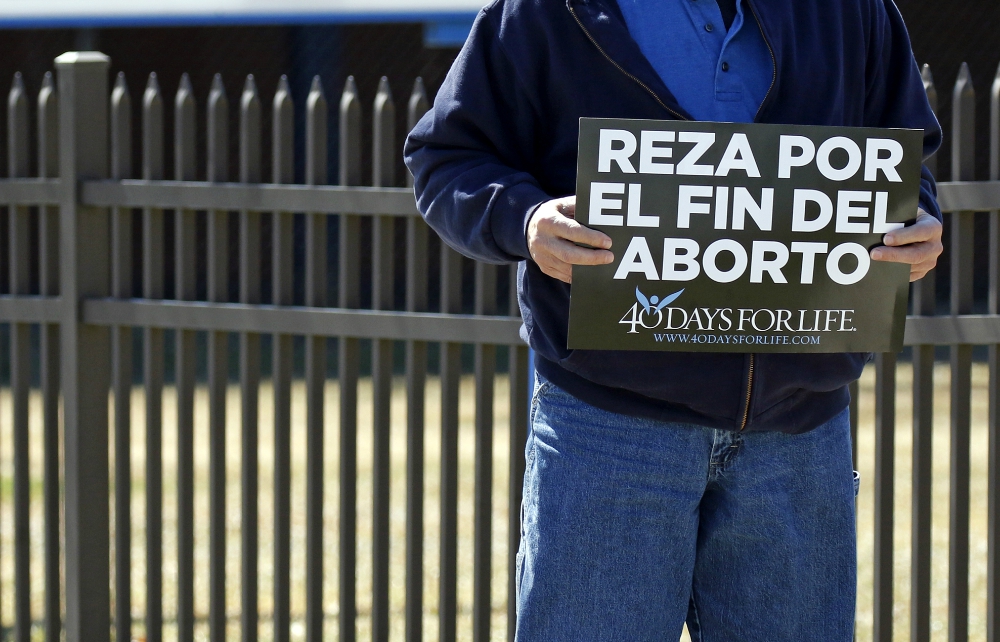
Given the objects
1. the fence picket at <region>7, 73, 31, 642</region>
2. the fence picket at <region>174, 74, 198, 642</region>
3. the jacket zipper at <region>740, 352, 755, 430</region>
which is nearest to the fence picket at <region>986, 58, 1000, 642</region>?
the jacket zipper at <region>740, 352, 755, 430</region>

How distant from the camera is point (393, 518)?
4.84 meters

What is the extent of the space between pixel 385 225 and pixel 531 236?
125 cm

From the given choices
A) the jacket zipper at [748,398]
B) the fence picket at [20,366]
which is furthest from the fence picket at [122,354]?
the jacket zipper at [748,398]

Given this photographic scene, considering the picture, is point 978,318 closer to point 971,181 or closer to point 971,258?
point 971,258

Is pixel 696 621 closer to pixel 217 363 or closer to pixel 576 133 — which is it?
pixel 576 133

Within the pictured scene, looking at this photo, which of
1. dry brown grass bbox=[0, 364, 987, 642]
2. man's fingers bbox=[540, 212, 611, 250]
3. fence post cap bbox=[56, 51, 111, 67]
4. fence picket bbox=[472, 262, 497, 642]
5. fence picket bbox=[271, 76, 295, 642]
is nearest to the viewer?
man's fingers bbox=[540, 212, 611, 250]

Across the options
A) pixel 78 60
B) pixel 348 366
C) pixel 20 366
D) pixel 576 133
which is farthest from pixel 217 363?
pixel 576 133

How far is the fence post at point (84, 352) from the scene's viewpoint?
9.61 feet

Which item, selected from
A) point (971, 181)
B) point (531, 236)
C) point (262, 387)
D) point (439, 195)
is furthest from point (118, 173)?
point (262, 387)

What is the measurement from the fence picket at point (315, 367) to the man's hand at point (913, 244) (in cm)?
153

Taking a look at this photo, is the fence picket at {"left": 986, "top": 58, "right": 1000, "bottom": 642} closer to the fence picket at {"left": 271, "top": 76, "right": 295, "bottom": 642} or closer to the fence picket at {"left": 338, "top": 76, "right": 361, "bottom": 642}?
the fence picket at {"left": 338, "top": 76, "right": 361, "bottom": 642}

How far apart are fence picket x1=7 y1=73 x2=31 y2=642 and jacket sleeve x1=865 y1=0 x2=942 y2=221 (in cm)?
223

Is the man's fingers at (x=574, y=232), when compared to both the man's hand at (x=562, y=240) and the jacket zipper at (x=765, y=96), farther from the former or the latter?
the jacket zipper at (x=765, y=96)

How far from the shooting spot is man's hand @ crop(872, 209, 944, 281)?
155 cm
